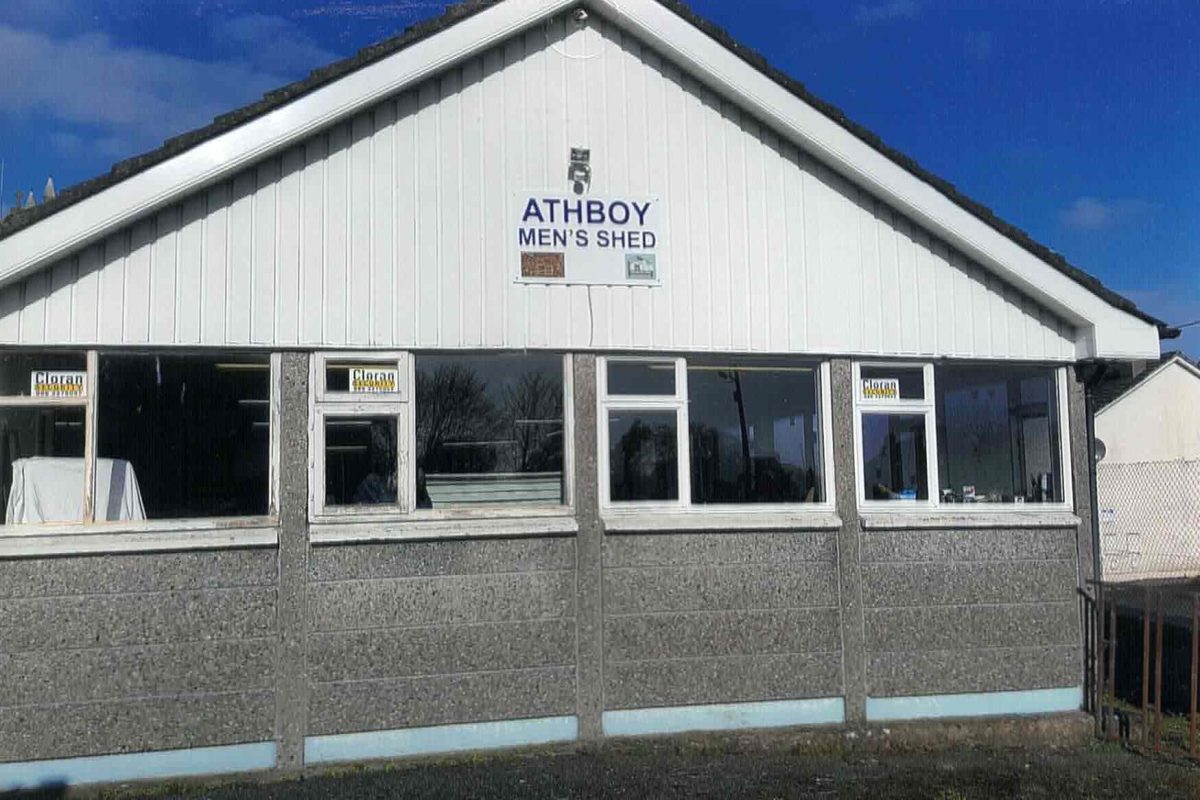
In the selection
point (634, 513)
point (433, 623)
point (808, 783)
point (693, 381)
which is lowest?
point (808, 783)

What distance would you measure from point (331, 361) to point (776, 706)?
13.8ft

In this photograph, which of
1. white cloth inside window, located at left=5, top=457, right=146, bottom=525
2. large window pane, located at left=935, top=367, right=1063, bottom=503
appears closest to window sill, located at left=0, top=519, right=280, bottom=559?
white cloth inside window, located at left=5, top=457, right=146, bottom=525

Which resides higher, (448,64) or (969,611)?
(448,64)

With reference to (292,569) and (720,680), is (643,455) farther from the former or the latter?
(292,569)

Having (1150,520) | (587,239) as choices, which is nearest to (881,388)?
(587,239)

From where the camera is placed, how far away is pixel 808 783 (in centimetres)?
711

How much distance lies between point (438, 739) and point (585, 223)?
389 centimetres

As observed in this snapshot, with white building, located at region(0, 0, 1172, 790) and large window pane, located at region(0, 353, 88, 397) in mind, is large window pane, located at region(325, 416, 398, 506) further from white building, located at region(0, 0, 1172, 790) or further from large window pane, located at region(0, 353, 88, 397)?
large window pane, located at region(0, 353, 88, 397)

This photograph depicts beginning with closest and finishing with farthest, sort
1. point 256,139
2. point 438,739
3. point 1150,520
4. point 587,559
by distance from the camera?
point 256,139, point 438,739, point 587,559, point 1150,520

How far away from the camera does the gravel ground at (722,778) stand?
6.82 meters

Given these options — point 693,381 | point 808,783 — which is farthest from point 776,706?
point 693,381

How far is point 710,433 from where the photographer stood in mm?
8414

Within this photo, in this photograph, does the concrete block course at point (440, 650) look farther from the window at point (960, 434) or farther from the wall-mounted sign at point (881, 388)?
the wall-mounted sign at point (881, 388)

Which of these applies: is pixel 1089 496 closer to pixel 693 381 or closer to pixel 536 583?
pixel 693 381
